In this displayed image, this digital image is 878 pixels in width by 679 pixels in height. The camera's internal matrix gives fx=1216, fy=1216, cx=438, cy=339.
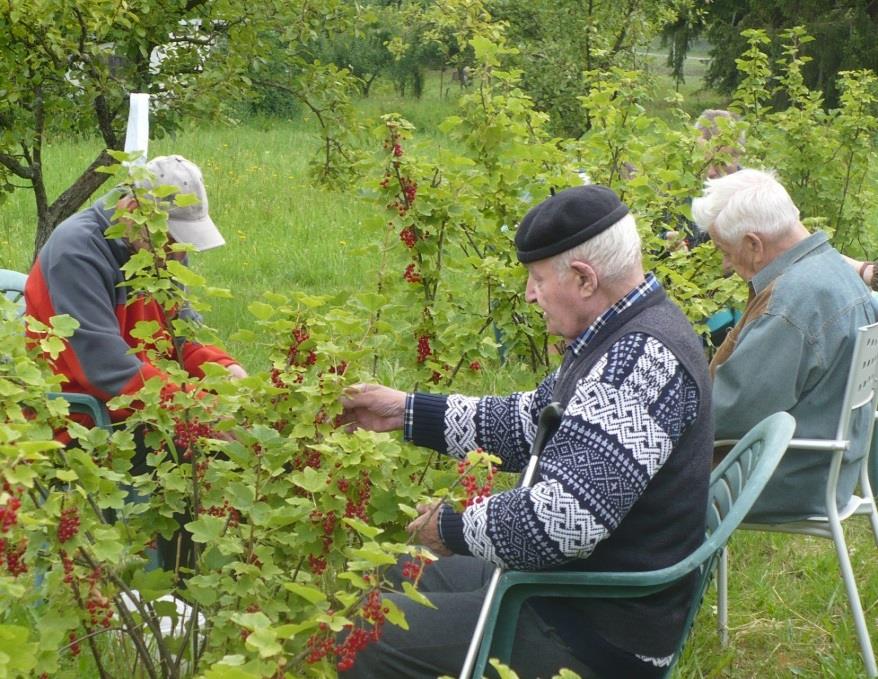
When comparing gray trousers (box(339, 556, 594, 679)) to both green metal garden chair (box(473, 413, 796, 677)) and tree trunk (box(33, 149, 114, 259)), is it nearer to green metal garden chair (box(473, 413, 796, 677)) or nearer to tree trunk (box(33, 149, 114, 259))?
green metal garden chair (box(473, 413, 796, 677))

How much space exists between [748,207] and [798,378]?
1.95 ft

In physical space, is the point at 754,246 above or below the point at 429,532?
above

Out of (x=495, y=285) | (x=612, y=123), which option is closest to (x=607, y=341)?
(x=495, y=285)

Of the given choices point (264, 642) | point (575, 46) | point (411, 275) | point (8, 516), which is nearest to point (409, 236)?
point (411, 275)

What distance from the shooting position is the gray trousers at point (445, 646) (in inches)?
103

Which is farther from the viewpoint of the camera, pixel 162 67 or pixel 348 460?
pixel 162 67

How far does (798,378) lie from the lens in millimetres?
3664

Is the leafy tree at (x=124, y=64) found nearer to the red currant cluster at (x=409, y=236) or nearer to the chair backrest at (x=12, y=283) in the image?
the chair backrest at (x=12, y=283)

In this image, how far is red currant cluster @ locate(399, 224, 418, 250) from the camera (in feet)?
11.7

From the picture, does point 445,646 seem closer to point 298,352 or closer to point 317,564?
point 317,564

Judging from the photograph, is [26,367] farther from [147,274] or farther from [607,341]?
[607,341]

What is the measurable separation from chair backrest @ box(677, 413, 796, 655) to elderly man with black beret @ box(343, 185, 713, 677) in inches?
2.5

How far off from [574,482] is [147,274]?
1071 mm

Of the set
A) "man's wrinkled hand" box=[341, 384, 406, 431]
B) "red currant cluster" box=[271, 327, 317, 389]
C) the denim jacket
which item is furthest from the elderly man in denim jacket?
"red currant cluster" box=[271, 327, 317, 389]
